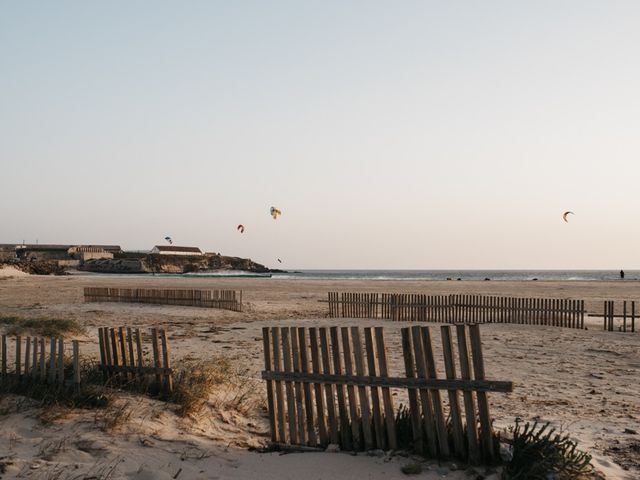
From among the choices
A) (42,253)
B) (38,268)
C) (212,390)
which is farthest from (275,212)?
(42,253)

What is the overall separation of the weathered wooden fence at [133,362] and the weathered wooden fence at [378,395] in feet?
5.35

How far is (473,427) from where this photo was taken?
5.49 metres

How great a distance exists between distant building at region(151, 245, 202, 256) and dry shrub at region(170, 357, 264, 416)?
389 ft

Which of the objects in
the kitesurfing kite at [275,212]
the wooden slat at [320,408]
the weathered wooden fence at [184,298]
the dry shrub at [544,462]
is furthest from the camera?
the kitesurfing kite at [275,212]

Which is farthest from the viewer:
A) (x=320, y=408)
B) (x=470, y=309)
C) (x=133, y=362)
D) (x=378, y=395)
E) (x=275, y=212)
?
(x=275, y=212)

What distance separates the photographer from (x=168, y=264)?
378 ft

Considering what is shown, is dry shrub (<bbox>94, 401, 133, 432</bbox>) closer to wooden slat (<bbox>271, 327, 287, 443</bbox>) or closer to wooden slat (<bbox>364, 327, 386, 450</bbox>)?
wooden slat (<bbox>271, 327, 287, 443</bbox>)

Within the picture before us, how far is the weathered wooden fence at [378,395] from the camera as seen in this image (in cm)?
547

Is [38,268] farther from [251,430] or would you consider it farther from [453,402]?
[453,402]

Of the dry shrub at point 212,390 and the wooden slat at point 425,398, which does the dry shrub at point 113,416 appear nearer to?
the dry shrub at point 212,390

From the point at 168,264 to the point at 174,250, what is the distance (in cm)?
1872

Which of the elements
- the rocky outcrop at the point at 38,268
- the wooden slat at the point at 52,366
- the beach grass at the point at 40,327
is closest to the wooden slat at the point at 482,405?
the wooden slat at the point at 52,366

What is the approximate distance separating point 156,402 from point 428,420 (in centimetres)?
342

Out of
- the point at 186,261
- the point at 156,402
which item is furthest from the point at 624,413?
the point at 186,261
